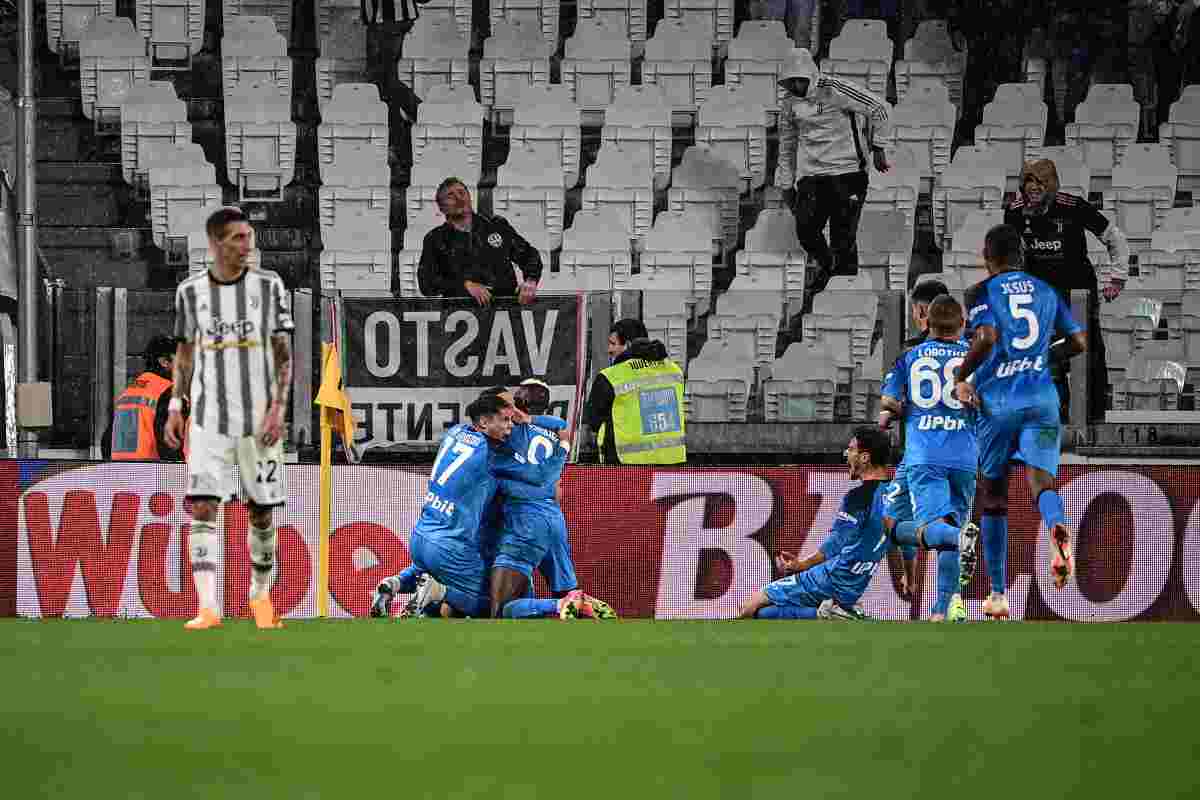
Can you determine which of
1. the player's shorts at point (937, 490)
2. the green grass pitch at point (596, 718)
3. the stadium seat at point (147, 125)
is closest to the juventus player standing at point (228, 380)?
the green grass pitch at point (596, 718)

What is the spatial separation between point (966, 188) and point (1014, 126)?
35.0 inches

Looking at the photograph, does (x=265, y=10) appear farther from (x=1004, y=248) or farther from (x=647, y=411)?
(x=1004, y=248)

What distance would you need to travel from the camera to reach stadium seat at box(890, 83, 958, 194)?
1634 cm

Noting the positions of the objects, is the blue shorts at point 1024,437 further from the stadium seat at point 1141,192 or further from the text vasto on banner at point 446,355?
the stadium seat at point 1141,192

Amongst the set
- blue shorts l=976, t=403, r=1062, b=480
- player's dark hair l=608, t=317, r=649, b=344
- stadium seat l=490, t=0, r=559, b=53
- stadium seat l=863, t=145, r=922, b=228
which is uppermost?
stadium seat l=490, t=0, r=559, b=53

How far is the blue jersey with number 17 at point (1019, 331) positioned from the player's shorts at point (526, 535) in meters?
3.08

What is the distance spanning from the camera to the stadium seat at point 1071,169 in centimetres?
1611

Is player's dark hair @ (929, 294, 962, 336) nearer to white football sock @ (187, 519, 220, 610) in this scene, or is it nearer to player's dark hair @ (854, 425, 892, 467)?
player's dark hair @ (854, 425, 892, 467)

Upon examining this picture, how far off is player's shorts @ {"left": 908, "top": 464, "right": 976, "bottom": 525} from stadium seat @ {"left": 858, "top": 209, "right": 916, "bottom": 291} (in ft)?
19.4

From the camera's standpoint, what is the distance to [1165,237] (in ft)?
52.6

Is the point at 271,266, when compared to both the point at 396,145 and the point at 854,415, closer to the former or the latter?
the point at 396,145

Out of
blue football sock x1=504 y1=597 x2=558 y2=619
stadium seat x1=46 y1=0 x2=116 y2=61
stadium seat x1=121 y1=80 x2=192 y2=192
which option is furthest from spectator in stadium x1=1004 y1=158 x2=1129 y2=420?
stadium seat x1=46 y1=0 x2=116 y2=61

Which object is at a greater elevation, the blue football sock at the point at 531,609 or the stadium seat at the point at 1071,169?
the stadium seat at the point at 1071,169

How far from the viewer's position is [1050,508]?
883 centimetres
